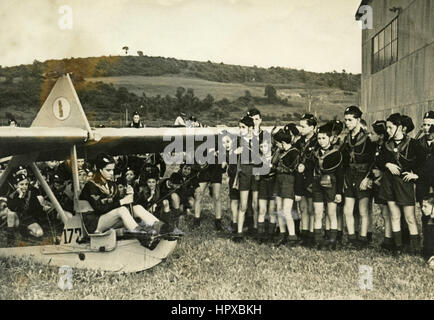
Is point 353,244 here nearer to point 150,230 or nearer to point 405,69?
point 150,230

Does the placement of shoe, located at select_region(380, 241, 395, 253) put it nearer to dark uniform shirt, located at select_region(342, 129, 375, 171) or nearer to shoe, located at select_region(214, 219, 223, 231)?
dark uniform shirt, located at select_region(342, 129, 375, 171)

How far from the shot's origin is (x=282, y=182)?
5148mm

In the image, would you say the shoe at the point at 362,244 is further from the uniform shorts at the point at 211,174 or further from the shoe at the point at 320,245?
the uniform shorts at the point at 211,174

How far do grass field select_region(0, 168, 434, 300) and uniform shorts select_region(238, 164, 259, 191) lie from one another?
81 cm

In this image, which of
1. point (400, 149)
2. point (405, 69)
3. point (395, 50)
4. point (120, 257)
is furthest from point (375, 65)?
point (120, 257)

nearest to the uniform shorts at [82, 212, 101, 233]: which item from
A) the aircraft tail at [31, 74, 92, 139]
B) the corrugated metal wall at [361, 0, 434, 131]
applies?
the aircraft tail at [31, 74, 92, 139]

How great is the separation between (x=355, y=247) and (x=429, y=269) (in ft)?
2.82

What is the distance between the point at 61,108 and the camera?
5.25 metres

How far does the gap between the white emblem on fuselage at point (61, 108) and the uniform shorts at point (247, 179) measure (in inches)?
88.0

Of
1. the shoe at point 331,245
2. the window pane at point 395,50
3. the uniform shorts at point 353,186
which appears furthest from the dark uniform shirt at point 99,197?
the window pane at point 395,50

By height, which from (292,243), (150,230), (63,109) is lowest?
(292,243)

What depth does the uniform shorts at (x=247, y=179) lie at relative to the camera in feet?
17.6

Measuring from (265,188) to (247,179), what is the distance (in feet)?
0.83

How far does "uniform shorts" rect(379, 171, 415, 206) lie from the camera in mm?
4555
